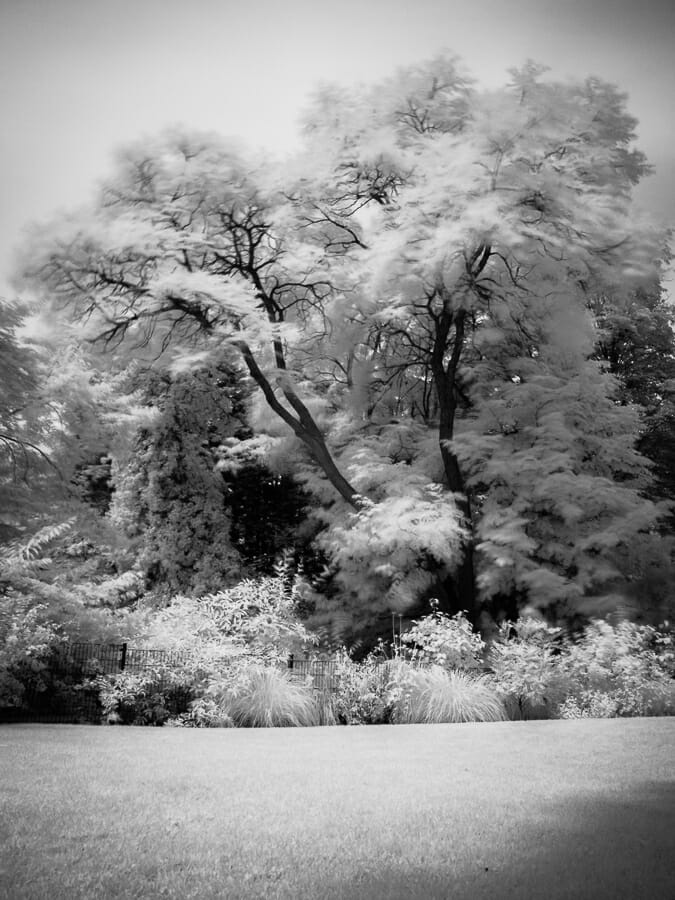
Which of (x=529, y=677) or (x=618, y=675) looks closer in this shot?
(x=529, y=677)

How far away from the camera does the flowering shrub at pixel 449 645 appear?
39.1 ft

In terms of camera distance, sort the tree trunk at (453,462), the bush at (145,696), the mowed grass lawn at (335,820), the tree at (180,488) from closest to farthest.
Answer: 1. the mowed grass lawn at (335,820)
2. the bush at (145,696)
3. the tree trunk at (453,462)
4. the tree at (180,488)

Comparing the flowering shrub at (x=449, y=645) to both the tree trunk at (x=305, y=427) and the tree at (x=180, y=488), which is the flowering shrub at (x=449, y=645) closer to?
the tree trunk at (x=305, y=427)

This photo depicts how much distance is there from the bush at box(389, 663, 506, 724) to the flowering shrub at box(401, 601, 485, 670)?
659 mm

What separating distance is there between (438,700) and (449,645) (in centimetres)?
122

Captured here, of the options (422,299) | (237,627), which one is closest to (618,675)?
(237,627)

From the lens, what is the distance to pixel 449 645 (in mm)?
11891

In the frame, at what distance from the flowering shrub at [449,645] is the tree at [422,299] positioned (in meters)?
1.28

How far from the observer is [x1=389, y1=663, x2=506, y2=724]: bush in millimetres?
10758

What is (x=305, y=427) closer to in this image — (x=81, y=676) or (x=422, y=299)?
(x=422, y=299)

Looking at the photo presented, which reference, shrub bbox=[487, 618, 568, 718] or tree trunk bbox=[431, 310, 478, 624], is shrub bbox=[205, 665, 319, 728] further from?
tree trunk bbox=[431, 310, 478, 624]

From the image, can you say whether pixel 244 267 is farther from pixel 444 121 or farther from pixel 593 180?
pixel 593 180

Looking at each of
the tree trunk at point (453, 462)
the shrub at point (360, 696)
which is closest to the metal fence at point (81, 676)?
the shrub at point (360, 696)

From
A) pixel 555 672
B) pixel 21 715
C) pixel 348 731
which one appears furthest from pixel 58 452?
pixel 555 672
